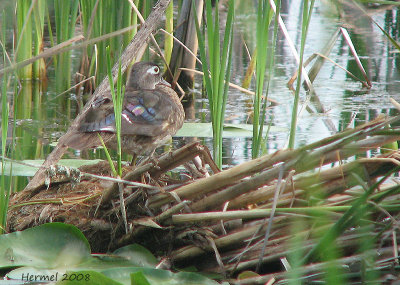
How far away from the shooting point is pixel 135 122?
365cm

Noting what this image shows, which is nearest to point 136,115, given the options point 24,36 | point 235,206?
point 235,206

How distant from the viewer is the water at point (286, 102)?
455 cm

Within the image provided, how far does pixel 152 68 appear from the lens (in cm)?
458

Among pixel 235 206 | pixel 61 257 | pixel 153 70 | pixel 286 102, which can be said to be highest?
pixel 153 70

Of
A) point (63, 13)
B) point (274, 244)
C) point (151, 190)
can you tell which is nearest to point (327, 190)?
point (274, 244)

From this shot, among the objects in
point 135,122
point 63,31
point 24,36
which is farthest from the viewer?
point 24,36

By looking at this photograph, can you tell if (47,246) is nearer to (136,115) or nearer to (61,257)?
(61,257)

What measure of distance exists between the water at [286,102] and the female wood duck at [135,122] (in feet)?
1.60

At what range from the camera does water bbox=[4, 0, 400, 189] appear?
14.9ft

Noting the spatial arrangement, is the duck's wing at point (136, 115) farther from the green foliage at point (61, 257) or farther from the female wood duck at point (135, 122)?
the green foliage at point (61, 257)

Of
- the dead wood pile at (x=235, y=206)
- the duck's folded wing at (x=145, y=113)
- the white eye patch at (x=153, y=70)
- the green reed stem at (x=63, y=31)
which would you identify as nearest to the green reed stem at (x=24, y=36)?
the green reed stem at (x=63, y=31)

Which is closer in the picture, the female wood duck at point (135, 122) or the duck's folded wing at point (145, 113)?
the female wood duck at point (135, 122)

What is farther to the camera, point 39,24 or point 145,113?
point 39,24

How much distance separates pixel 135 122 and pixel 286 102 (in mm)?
2373
